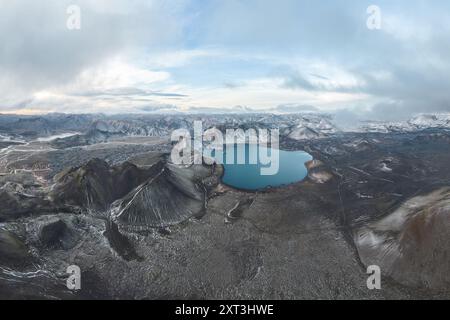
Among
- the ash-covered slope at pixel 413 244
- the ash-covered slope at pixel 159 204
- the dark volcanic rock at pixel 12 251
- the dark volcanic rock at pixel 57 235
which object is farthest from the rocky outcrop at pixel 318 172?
the dark volcanic rock at pixel 12 251

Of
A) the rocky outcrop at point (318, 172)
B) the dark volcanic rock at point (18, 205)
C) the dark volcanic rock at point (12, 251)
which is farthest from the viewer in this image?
the rocky outcrop at point (318, 172)

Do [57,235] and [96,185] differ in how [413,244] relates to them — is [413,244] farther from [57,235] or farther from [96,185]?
[96,185]

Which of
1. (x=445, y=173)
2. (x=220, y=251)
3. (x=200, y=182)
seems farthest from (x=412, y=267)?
(x=445, y=173)

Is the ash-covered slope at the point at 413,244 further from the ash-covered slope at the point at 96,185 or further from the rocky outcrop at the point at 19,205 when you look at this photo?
the rocky outcrop at the point at 19,205

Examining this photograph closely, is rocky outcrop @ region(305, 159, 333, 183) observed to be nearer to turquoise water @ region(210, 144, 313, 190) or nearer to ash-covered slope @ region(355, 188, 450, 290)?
turquoise water @ region(210, 144, 313, 190)

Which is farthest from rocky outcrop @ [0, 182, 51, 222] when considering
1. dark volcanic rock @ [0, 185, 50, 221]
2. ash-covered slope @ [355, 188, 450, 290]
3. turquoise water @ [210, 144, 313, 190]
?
ash-covered slope @ [355, 188, 450, 290]

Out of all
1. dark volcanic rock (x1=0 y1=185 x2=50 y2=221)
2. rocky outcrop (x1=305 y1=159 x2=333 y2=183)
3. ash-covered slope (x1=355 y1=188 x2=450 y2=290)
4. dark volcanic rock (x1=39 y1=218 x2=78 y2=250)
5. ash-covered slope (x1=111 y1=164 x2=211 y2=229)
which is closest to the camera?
ash-covered slope (x1=355 y1=188 x2=450 y2=290)
